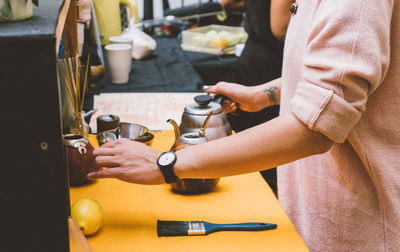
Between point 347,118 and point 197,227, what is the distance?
43 cm

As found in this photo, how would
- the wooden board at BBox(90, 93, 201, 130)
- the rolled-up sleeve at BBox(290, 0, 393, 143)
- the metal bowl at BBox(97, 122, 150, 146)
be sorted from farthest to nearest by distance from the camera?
the wooden board at BBox(90, 93, 201, 130), the metal bowl at BBox(97, 122, 150, 146), the rolled-up sleeve at BBox(290, 0, 393, 143)

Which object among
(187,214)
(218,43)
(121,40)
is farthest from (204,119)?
(218,43)

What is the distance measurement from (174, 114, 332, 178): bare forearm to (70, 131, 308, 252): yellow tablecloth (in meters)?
0.16

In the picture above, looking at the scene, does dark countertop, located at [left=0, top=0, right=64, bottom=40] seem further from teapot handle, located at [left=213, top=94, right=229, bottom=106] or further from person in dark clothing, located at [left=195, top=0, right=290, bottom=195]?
person in dark clothing, located at [left=195, top=0, right=290, bottom=195]

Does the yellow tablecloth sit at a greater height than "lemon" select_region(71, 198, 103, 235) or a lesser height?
lesser

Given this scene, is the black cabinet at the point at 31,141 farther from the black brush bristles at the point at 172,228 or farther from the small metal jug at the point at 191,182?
the small metal jug at the point at 191,182

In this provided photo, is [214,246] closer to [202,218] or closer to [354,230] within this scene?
[202,218]

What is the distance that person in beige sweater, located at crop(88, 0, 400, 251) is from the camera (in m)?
0.82

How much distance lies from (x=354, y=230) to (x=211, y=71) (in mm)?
1975

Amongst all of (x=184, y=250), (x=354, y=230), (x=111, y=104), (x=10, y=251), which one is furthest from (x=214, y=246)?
(x=111, y=104)

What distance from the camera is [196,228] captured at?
103 centimetres

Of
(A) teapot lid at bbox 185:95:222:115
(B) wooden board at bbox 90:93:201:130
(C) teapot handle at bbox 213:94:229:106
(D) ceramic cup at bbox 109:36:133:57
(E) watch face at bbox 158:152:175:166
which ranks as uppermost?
(E) watch face at bbox 158:152:175:166

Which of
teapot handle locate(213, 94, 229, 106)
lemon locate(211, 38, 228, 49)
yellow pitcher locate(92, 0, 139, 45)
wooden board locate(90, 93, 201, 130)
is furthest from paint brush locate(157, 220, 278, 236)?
lemon locate(211, 38, 228, 49)

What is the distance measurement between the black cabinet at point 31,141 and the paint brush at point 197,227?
39 centimetres
